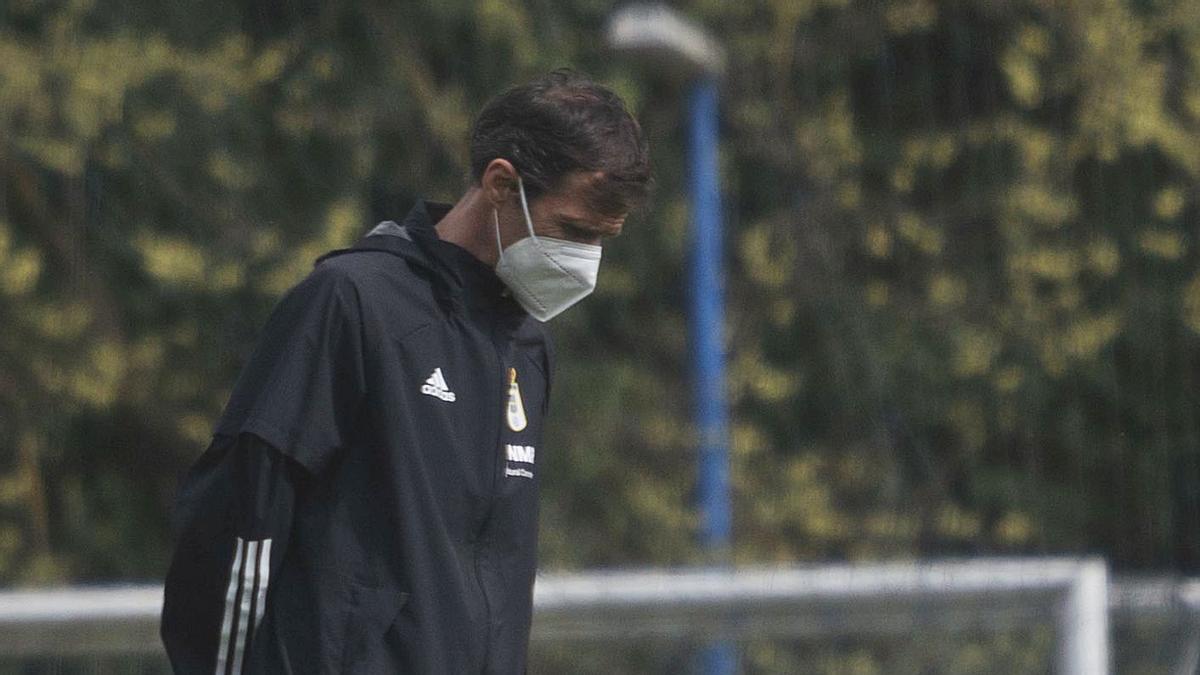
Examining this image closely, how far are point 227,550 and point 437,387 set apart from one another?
376 millimetres

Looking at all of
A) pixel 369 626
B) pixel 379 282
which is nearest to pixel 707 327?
pixel 379 282

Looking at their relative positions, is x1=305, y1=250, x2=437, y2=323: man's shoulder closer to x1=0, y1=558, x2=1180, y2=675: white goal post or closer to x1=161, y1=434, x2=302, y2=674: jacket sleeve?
x1=161, y1=434, x2=302, y2=674: jacket sleeve

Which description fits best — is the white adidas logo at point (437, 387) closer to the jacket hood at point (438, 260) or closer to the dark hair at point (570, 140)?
the jacket hood at point (438, 260)

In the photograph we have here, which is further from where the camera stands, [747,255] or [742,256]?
[742,256]

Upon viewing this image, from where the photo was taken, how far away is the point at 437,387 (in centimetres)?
267

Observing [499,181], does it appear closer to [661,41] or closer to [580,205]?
[580,205]

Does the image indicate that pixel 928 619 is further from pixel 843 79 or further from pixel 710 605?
pixel 843 79

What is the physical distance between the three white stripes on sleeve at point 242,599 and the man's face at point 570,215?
651mm

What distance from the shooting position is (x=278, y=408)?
8.23 ft

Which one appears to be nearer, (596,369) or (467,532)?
(467,532)

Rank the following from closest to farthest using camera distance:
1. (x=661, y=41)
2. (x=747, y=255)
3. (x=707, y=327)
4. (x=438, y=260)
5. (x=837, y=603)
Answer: (x=438, y=260)
(x=837, y=603)
(x=661, y=41)
(x=707, y=327)
(x=747, y=255)

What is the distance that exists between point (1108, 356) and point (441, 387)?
8385mm

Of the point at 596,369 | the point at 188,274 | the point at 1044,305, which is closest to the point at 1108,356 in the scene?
the point at 1044,305

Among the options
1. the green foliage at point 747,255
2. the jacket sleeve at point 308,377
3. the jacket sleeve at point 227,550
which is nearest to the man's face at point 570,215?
the jacket sleeve at point 308,377
